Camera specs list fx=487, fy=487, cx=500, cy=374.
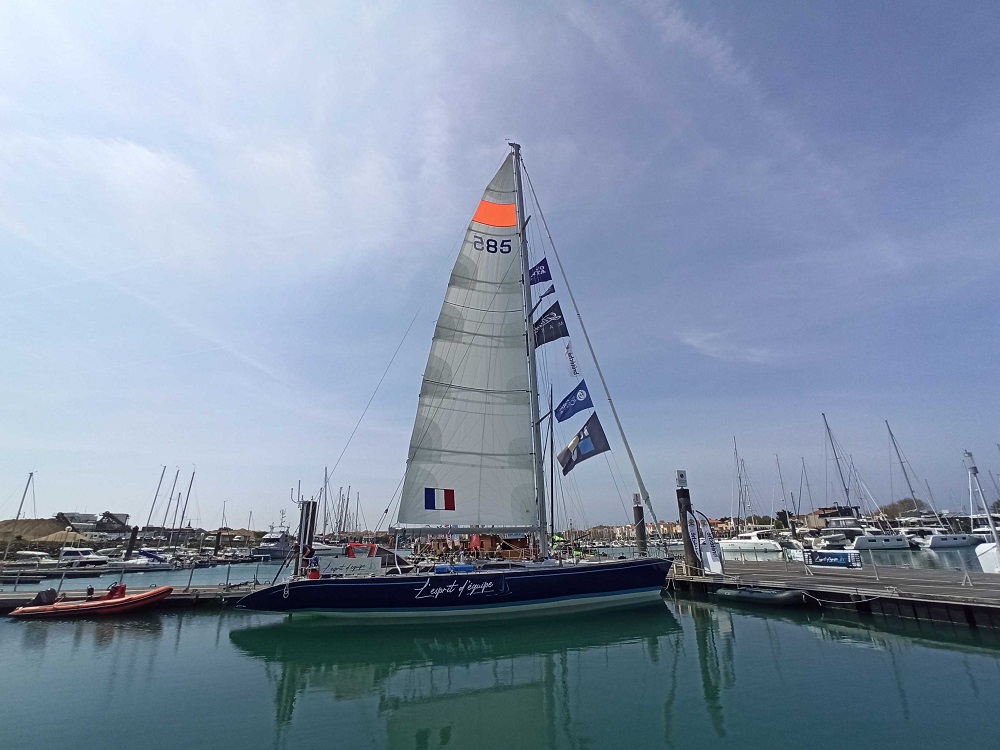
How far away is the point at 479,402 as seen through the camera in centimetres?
1973

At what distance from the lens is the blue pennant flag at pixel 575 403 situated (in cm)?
1848

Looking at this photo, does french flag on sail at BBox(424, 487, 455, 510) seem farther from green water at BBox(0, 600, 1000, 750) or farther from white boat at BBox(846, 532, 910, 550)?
white boat at BBox(846, 532, 910, 550)

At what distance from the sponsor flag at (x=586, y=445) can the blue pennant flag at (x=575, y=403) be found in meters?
0.54

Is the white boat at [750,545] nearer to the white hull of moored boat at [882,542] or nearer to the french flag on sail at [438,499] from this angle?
the white hull of moored boat at [882,542]

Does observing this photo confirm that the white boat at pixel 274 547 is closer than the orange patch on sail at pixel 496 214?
No

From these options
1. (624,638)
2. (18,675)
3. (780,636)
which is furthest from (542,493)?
(18,675)

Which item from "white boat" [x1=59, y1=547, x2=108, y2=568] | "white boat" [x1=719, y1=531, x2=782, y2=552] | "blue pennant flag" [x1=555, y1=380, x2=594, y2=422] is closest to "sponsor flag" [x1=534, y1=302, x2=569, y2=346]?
"blue pennant flag" [x1=555, y1=380, x2=594, y2=422]

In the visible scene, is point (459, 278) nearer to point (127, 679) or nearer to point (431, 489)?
point (431, 489)

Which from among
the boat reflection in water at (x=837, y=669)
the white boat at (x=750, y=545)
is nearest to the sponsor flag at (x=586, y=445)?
the boat reflection in water at (x=837, y=669)

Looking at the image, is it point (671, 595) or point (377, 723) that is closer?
point (377, 723)

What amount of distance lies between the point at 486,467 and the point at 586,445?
3.95 metres

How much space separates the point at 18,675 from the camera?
41.7 feet

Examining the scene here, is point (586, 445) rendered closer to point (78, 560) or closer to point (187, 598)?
point (187, 598)

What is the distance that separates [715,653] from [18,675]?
18831 mm
